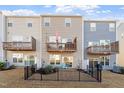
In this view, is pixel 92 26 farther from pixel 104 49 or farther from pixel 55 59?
pixel 55 59

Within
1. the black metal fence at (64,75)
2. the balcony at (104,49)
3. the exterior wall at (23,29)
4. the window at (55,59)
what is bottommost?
the black metal fence at (64,75)

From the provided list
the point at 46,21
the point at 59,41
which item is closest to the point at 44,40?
the point at 59,41

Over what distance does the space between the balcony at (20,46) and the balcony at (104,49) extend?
2.45 meters

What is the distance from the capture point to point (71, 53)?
11.3 meters

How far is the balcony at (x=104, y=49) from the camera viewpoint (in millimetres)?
10375

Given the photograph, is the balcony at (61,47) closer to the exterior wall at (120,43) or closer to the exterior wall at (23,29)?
the exterior wall at (23,29)

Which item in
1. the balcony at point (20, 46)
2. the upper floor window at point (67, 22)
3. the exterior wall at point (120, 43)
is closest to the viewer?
the exterior wall at point (120, 43)

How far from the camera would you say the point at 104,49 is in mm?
10547

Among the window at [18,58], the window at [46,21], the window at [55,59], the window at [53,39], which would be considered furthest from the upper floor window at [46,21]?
the window at [18,58]

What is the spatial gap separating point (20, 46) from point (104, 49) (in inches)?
143

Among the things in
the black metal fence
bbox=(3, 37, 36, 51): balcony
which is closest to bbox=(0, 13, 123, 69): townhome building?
bbox=(3, 37, 36, 51): balcony

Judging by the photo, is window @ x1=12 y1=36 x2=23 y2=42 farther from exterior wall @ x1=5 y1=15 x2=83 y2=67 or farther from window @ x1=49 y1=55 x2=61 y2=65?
window @ x1=49 y1=55 x2=61 y2=65
